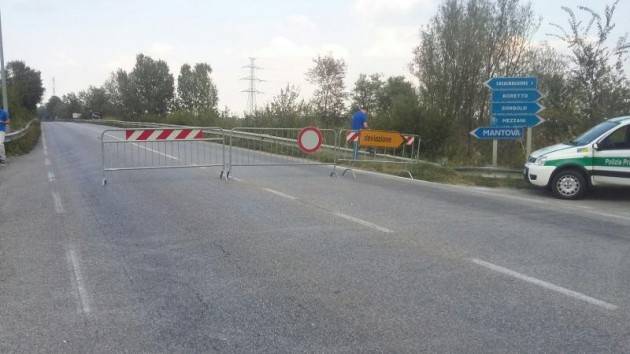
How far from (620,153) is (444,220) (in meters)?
4.99

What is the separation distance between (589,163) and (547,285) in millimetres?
7093

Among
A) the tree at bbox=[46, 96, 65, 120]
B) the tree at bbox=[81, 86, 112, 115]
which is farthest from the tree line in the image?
the tree at bbox=[46, 96, 65, 120]

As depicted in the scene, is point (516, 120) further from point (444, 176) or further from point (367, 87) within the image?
point (367, 87)

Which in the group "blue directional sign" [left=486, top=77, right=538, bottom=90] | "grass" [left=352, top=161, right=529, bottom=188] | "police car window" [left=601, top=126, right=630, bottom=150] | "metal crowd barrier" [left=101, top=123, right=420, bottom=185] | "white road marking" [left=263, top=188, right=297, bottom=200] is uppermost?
"blue directional sign" [left=486, top=77, right=538, bottom=90]

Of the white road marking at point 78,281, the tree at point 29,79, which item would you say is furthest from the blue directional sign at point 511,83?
the tree at point 29,79

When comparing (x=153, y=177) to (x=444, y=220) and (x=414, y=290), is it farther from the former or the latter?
(x=414, y=290)

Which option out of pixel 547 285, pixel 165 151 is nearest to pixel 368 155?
pixel 165 151

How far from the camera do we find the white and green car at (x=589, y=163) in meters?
11.1

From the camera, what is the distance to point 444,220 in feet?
27.9

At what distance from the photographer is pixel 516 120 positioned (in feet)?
49.7

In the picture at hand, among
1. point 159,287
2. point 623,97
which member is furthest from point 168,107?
point 159,287

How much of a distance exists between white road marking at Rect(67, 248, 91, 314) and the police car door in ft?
32.9

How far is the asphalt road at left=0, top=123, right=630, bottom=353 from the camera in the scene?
13.5 ft

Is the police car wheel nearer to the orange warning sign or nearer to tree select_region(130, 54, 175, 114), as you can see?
the orange warning sign
